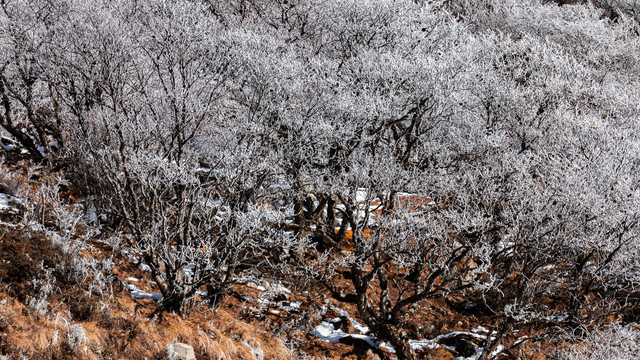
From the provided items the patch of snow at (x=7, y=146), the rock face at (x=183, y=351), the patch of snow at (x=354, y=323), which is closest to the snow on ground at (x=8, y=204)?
the patch of snow at (x=7, y=146)

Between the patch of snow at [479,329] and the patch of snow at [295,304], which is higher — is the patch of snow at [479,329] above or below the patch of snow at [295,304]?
below

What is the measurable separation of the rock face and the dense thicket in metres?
1.24

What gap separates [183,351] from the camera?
6594mm

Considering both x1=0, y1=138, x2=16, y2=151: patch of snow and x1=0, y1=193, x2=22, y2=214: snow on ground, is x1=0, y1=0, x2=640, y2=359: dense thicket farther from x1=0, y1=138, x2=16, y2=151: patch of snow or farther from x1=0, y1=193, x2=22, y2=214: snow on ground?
x1=0, y1=193, x2=22, y2=214: snow on ground

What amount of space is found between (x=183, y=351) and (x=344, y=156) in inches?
234

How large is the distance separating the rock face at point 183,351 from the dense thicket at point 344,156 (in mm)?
1241

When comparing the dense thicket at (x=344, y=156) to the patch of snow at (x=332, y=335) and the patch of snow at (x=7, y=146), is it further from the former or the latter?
the patch of snow at (x=7, y=146)

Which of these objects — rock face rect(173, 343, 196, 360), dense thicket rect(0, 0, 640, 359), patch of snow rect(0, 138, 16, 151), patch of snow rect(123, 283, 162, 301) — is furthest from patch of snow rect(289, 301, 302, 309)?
patch of snow rect(0, 138, 16, 151)

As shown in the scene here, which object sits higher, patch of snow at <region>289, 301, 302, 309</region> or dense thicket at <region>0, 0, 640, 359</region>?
dense thicket at <region>0, 0, 640, 359</region>

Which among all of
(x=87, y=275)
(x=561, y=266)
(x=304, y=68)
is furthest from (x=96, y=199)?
(x=561, y=266)

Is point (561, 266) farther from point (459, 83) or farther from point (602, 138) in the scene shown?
point (459, 83)

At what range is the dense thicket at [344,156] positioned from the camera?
9.02 m

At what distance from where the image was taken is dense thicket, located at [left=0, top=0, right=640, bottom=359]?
9016mm

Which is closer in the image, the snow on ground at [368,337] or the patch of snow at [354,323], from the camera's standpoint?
the snow on ground at [368,337]
